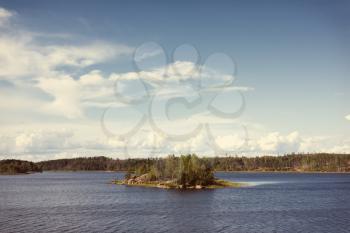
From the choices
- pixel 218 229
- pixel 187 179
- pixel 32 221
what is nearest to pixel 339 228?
pixel 218 229

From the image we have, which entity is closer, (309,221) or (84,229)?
(84,229)

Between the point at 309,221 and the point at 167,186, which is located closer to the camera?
the point at 309,221

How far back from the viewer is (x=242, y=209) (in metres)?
118

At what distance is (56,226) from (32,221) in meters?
9.88

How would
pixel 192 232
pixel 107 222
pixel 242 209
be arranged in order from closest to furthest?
1. pixel 192 232
2. pixel 107 222
3. pixel 242 209

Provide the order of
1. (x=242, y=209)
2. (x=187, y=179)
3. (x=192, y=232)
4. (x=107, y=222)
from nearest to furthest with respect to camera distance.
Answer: (x=192, y=232) < (x=107, y=222) < (x=242, y=209) < (x=187, y=179)

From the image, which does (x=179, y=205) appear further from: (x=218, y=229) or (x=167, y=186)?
(x=167, y=186)

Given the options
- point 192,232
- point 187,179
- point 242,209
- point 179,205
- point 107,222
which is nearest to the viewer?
Answer: point 192,232

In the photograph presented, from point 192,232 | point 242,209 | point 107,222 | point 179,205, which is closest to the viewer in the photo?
point 192,232

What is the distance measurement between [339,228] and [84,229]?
48.8 metres

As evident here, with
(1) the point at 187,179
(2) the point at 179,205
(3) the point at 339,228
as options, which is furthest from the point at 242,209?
(1) the point at 187,179

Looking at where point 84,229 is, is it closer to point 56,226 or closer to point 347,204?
point 56,226

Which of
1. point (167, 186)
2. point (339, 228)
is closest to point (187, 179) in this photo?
point (167, 186)

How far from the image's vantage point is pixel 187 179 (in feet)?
643
